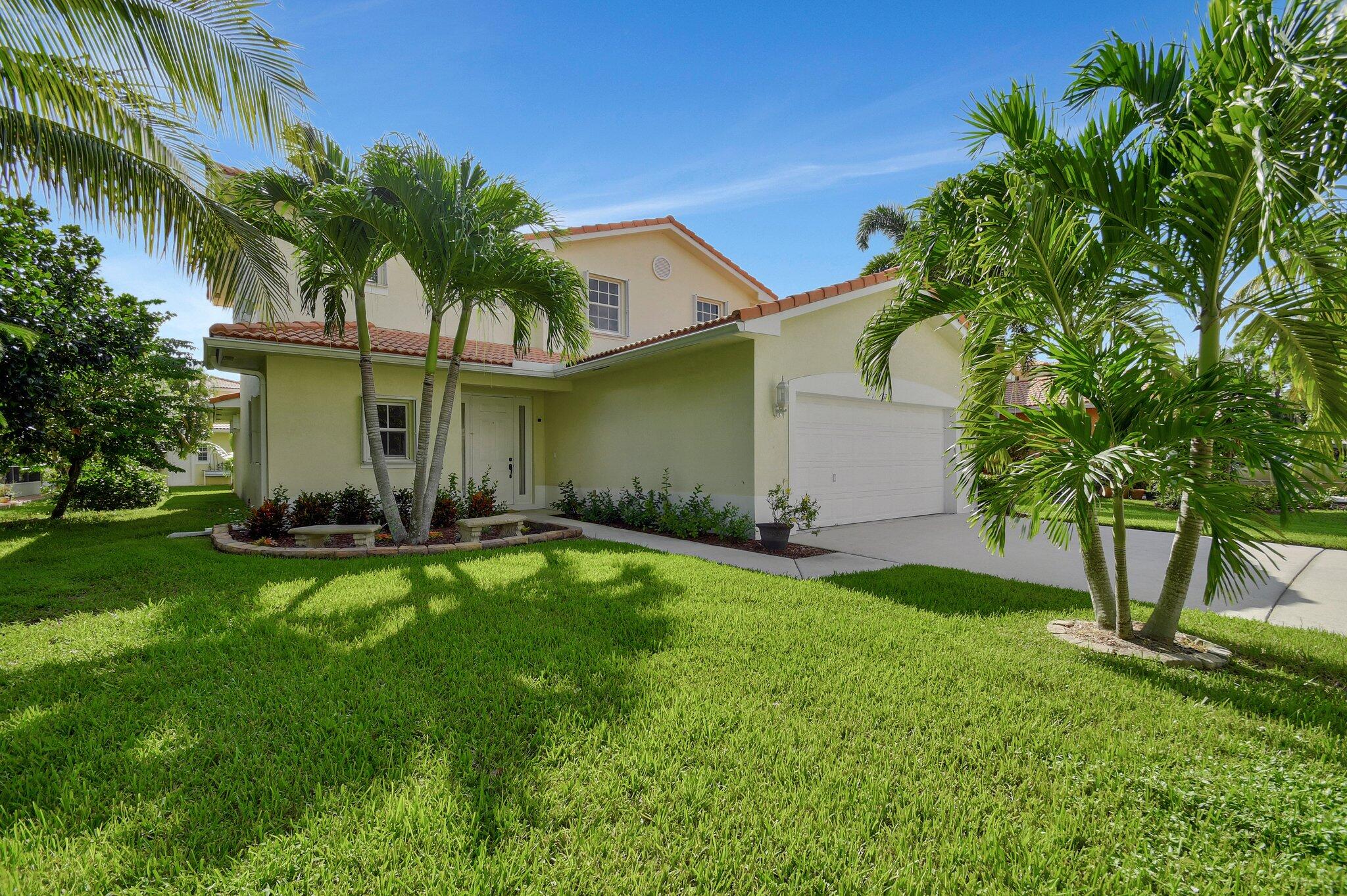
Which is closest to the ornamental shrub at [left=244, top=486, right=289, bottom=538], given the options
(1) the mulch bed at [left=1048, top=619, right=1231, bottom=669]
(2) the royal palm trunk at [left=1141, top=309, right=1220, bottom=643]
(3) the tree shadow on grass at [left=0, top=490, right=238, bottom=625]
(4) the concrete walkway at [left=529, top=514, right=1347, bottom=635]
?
(3) the tree shadow on grass at [left=0, top=490, right=238, bottom=625]

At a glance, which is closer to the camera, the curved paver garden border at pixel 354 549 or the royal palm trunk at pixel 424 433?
the curved paver garden border at pixel 354 549

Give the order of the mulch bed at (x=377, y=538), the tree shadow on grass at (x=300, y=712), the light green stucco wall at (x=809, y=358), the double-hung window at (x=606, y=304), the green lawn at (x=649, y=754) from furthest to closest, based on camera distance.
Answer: the double-hung window at (x=606, y=304)
the light green stucco wall at (x=809, y=358)
the mulch bed at (x=377, y=538)
the tree shadow on grass at (x=300, y=712)
the green lawn at (x=649, y=754)

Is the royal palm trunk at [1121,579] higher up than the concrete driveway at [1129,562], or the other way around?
the royal palm trunk at [1121,579]

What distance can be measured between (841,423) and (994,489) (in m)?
6.92

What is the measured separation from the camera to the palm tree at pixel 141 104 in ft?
15.7

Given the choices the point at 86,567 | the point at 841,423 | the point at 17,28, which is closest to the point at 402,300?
the point at 86,567

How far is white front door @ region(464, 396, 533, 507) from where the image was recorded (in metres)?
13.4

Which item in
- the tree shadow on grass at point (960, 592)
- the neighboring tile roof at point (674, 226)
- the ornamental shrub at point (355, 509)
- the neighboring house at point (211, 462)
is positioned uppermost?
the neighboring tile roof at point (674, 226)

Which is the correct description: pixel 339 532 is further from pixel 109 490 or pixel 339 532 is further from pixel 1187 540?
pixel 109 490

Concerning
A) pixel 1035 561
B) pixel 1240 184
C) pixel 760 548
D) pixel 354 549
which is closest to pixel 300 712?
pixel 354 549

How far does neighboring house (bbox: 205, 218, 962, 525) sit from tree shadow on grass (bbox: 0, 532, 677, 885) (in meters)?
4.94

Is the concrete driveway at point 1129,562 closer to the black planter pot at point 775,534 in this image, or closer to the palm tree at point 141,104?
the black planter pot at point 775,534

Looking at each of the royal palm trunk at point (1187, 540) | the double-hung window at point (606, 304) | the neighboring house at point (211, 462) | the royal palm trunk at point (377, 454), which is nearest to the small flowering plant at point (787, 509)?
the royal palm trunk at point (1187, 540)

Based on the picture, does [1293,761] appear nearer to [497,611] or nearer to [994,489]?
[994,489]
